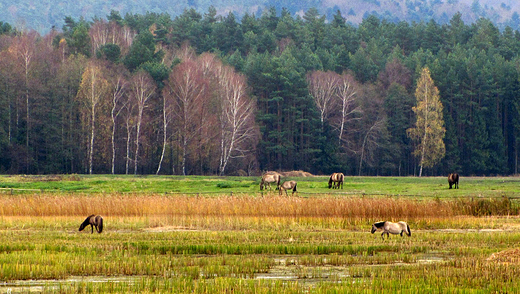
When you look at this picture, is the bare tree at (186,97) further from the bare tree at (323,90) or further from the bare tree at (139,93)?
the bare tree at (323,90)

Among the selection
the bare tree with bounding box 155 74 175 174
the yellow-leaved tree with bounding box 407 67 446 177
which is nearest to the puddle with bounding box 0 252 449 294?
the bare tree with bounding box 155 74 175 174

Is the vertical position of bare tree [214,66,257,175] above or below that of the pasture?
above

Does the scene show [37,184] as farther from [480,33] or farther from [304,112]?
[480,33]

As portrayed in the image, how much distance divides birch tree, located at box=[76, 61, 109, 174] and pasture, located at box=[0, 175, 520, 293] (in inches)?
1763

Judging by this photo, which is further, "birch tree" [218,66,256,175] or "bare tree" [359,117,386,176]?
"bare tree" [359,117,386,176]

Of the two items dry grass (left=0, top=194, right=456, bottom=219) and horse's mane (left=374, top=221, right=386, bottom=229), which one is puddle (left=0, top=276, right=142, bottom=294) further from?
dry grass (left=0, top=194, right=456, bottom=219)

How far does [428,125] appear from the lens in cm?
9381

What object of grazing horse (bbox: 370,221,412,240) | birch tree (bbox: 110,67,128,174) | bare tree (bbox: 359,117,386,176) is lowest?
grazing horse (bbox: 370,221,412,240)

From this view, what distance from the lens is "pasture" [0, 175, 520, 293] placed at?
16375 millimetres

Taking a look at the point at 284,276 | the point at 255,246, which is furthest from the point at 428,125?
the point at 284,276

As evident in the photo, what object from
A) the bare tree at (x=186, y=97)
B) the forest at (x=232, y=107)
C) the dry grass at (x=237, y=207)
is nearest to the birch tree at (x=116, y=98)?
the forest at (x=232, y=107)

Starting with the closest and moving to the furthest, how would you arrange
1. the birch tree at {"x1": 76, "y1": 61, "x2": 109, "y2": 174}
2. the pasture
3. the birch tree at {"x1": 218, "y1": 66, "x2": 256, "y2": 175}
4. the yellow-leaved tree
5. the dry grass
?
the pasture < the dry grass < the birch tree at {"x1": 76, "y1": 61, "x2": 109, "y2": 174} < the birch tree at {"x1": 218, "y1": 66, "x2": 256, "y2": 175} < the yellow-leaved tree

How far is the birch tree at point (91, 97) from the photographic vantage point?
8076 cm

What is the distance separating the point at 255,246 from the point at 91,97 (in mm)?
61997
